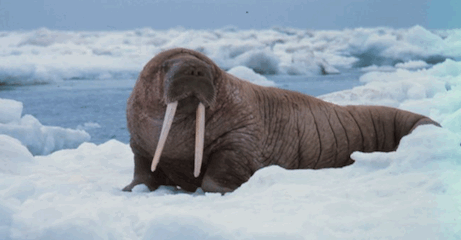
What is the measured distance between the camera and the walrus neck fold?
14.5 ft

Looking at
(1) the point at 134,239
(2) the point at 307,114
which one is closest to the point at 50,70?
(2) the point at 307,114

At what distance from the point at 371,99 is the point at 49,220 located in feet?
29.5


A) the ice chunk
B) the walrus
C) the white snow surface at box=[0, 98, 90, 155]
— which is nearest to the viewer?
the walrus

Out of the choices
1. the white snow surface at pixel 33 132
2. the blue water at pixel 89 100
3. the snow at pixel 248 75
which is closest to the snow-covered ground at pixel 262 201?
the white snow surface at pixel 33 132

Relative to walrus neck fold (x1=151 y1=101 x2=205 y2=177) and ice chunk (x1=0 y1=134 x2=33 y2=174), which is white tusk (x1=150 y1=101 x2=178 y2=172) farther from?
ice chunk (x1=0 y1=134 x2=33 y2=174)

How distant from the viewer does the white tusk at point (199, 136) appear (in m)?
4.46

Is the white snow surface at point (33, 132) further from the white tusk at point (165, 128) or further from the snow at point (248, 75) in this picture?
the white tusk at point (165, 128)

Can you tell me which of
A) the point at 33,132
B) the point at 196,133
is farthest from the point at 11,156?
the point at 33,132

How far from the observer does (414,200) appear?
2.98 metres

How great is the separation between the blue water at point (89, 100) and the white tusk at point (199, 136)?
753 cm

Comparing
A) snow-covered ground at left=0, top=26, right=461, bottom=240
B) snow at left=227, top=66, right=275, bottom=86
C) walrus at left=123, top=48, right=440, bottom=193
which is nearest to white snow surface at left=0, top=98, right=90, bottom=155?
snow-covered ground at left=0, top=26, right=461, bottom=240

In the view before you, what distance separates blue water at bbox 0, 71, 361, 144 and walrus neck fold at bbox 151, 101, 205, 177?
24.7 feet

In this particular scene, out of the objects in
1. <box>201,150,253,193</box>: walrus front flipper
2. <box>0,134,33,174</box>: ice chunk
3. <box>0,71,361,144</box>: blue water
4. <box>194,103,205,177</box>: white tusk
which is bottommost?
<box>0,71,361,144</box>: blue water

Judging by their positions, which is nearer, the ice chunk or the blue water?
the ice chunk
